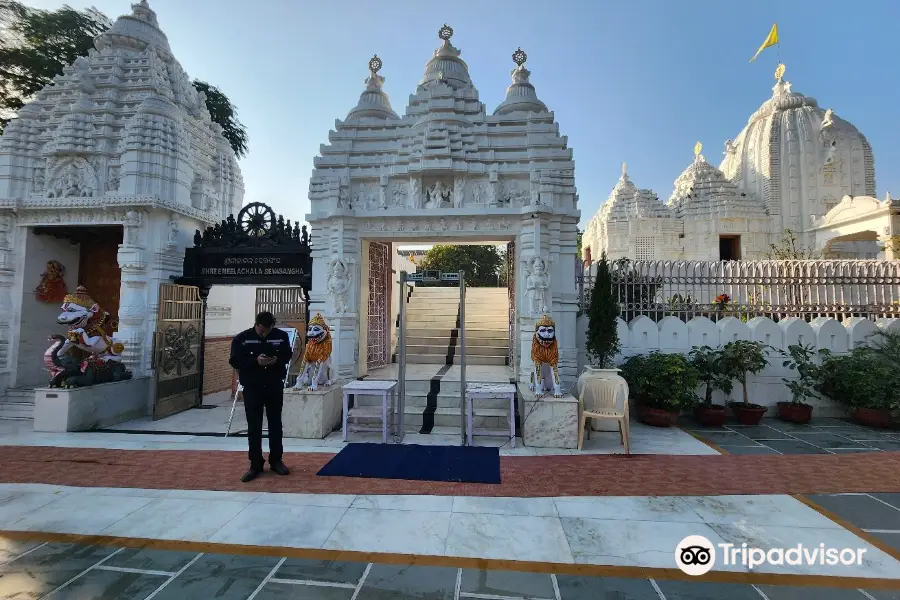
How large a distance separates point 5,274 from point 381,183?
7316 millimetres

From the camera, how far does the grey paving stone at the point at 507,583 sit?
239 centimetres

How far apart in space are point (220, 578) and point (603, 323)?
5.49 meters

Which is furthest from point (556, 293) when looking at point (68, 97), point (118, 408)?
point (68, 97)

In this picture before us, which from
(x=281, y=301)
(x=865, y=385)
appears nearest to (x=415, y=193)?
(x=281, y=301)

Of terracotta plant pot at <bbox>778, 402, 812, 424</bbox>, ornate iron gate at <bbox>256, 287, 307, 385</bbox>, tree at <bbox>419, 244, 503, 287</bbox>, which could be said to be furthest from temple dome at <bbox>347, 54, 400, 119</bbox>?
tree at <bbox>419, 244, 503, 287</bbox>

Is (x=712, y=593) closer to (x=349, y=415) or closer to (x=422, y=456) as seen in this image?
(x=422, y=456)

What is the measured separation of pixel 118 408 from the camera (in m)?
6.70

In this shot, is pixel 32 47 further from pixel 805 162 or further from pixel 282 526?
pixel 805 162

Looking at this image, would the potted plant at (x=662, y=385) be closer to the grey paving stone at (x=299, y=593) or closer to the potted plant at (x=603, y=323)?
the potted plant at (x=603, y=323)

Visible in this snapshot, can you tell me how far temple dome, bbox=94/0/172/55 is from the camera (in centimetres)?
832

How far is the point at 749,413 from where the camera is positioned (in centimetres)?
638

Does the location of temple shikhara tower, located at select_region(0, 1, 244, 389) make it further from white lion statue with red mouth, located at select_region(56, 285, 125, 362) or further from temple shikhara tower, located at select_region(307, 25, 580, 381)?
temple shikhara tower, located at select_region(307, 25, 580, 381)

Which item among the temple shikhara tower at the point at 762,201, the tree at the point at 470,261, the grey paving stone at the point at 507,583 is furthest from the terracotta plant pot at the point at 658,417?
the tree at the point at 470,261

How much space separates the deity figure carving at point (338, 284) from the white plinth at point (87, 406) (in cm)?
382
